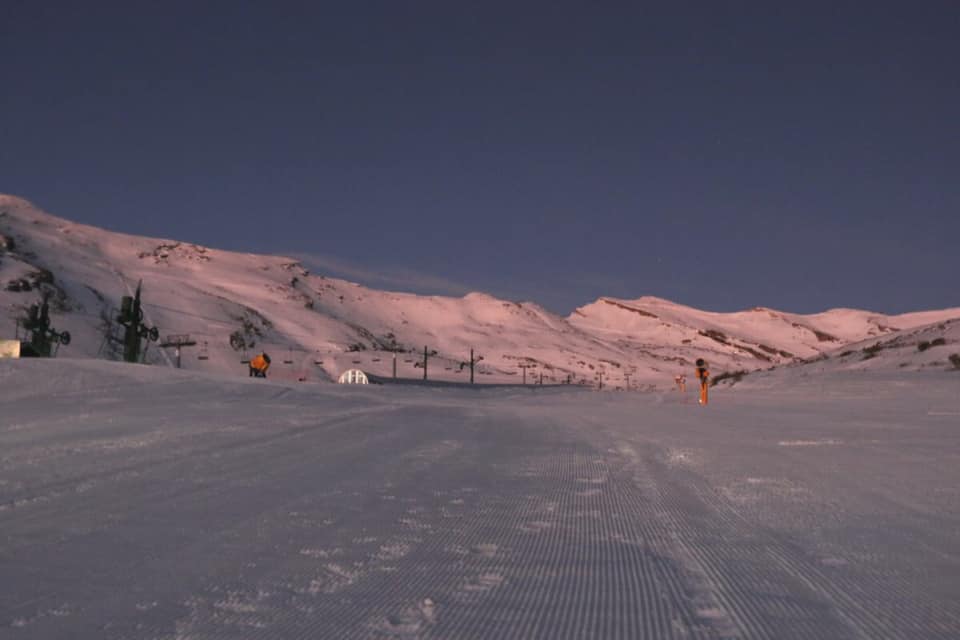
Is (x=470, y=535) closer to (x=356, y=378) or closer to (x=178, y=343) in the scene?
(x=178, y=343)

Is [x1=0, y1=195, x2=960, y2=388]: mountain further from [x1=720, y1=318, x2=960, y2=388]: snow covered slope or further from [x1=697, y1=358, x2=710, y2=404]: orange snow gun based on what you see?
[x1=697, y1=358, x2=710, y2=404]: orange snow gun

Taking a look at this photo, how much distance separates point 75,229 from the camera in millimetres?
163625

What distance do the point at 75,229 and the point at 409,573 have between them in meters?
184

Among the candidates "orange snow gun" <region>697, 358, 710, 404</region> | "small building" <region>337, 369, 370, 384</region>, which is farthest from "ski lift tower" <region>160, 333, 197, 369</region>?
"orange snow gun" <region>697, 358, 710, 404</region>

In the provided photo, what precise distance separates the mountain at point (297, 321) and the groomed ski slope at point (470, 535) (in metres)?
56.1

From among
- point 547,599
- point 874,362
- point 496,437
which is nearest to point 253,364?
point 496,437

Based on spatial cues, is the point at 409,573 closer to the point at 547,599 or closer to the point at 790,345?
the point at 547,599

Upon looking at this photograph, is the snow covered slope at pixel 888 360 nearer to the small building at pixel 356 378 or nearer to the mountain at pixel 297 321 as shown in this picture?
the small building at pixel 356 378

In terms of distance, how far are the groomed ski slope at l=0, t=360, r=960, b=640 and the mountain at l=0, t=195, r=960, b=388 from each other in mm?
56059

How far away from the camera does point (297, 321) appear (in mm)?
127250

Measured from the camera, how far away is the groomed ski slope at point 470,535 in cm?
282

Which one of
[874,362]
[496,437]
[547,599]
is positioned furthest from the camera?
[874,362]

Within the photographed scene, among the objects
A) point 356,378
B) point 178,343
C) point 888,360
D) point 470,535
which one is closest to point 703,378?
point 888,360

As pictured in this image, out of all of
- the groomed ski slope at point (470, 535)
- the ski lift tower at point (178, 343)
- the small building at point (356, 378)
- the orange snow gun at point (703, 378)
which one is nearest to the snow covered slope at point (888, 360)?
the orange snow gun at point (703, 378)
